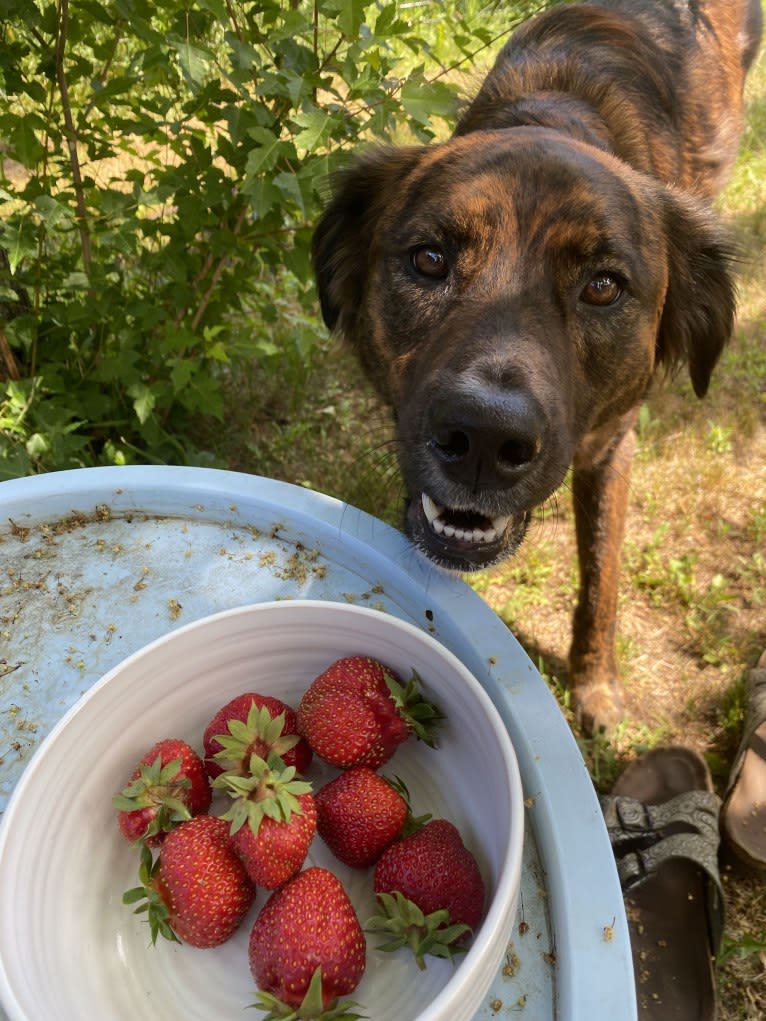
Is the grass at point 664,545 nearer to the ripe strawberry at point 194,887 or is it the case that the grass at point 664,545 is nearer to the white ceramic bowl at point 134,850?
the white ceramic bowl at point 134,850

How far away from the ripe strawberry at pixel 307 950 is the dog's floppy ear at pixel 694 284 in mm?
1656

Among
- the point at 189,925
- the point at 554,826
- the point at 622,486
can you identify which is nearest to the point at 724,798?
the point at 622,486

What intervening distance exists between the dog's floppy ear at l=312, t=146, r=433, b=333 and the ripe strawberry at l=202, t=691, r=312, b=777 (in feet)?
4.26

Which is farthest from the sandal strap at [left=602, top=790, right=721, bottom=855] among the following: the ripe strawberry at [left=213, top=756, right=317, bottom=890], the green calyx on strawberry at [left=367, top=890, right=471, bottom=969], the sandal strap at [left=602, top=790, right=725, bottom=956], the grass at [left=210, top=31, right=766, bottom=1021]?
the ripe strawberry at [left=213, top=756, right=317, bottom=890]

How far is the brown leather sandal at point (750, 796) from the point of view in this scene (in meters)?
1.97

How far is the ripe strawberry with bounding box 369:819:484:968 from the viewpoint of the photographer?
1.03 m

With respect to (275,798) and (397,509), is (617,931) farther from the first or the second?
(397,509)

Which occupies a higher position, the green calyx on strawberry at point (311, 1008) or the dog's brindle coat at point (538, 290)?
the dog's brindle coat at point (538, 290)

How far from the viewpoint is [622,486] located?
2.34m

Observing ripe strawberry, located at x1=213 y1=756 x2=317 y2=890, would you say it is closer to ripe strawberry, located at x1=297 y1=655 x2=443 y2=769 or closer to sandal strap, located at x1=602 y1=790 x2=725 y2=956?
ripe strawberry, located at x1=297 y1=655 x2=443 y2=769

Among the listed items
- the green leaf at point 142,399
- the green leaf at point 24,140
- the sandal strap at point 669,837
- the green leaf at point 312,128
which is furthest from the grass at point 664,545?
the green leaf at point 24,140

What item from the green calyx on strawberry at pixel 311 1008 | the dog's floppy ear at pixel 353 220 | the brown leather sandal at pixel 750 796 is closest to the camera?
the green calyx on strawberry at pixel 311 1008

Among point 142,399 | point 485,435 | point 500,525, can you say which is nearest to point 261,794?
point 485,435

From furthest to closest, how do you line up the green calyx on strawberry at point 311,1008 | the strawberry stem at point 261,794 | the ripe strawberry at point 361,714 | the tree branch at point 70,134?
the tree branch at point 70,134, the ripe strawberry at point 361,714, the strawberry stem at point 261,794, the green calyx on strawberry at point 311,1008
